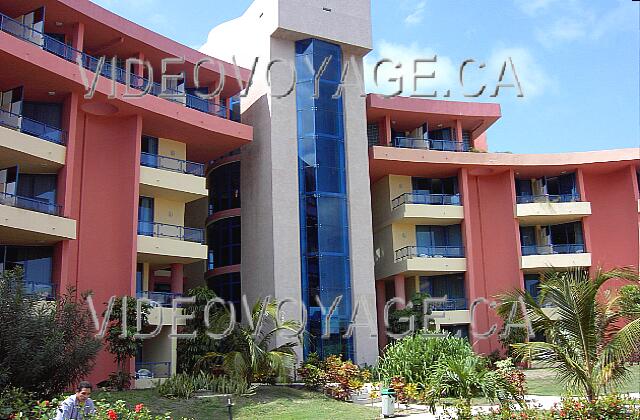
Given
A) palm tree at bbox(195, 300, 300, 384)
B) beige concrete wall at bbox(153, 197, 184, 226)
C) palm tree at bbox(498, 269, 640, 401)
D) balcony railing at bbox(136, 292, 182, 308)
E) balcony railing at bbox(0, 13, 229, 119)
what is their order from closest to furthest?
1. palm tree at bbox(498, 269, 640, 401)
2. palm tree at bbox(195, 300, 300, 384)
3. balcony railing at bbox(0, 13, 229, 119)
4. balcony railing at bbox(136, 292, 182, 308)
5. beige concrete wall at bbox(153, 197, 184, 226)

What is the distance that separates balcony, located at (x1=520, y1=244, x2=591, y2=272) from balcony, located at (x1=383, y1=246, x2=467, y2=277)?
11.5ft

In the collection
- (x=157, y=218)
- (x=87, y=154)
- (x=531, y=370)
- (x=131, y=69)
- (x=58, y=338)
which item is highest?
(x=131, y=69)

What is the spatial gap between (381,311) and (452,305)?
386 centimetres

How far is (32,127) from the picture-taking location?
24.9 m

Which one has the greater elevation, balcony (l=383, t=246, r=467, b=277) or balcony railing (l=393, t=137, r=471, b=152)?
balcony railing (l=393, t=137, r=471, b=152)

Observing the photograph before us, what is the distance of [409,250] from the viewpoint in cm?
3650

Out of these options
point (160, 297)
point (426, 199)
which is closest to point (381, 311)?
point (426, 199)

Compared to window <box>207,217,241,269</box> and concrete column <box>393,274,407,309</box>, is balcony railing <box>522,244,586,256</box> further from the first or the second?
window <box>207,217,241,269</box>

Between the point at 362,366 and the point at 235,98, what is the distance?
15.1 m

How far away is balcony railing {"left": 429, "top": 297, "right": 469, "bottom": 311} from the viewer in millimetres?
35906

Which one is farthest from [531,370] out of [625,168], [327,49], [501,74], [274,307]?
[501,74]

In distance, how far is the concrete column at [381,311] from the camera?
3531cm

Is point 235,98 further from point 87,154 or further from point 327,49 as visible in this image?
point 87,154

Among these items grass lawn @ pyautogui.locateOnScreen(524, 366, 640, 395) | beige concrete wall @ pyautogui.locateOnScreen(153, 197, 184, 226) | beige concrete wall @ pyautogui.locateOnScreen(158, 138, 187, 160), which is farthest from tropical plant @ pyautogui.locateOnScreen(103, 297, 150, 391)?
grass lawn @ pyautogui.locateOnScreen(524, 366, 640, 395)
